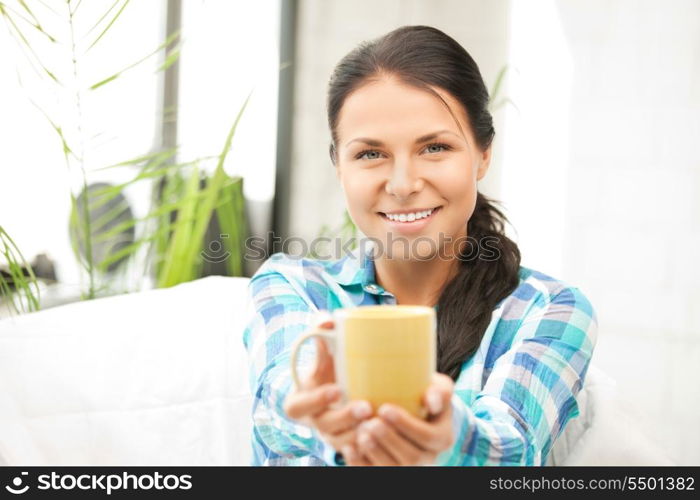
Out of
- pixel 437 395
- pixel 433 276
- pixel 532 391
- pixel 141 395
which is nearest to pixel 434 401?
pixel 437 395

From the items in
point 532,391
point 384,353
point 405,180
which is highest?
point 405,180

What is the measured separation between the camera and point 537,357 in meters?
0.97

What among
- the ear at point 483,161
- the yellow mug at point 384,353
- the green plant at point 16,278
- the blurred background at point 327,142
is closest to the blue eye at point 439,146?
the ear at point 483,161

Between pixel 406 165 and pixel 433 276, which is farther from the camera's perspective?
pixel 433 276

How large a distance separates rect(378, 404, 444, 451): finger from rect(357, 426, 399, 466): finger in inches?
1.0

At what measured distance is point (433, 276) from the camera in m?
1.19

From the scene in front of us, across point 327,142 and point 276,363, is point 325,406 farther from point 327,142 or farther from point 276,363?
point 327,142

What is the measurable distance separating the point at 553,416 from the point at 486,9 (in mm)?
2187

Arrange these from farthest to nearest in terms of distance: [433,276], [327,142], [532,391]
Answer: [327,142], [433,276], [532,391]

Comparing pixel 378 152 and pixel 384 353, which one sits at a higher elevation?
pixel 378 152

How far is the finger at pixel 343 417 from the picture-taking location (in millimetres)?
657

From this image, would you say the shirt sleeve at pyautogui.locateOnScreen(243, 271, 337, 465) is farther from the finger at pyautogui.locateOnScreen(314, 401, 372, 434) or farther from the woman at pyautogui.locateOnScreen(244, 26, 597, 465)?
the finger at pyautogui.locateOnScreen(314, 401, 372, 434)

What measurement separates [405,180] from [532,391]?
1.03ft
